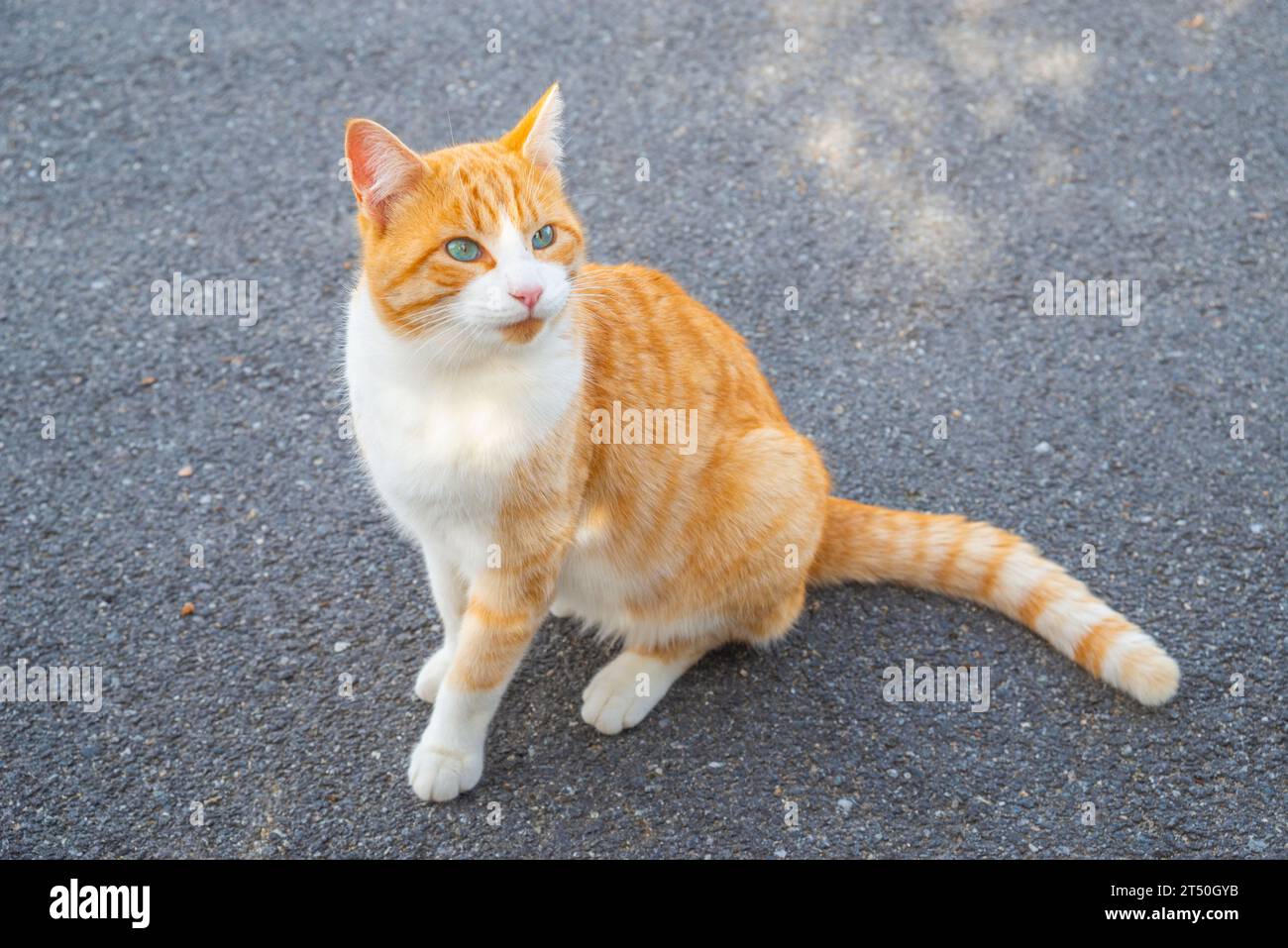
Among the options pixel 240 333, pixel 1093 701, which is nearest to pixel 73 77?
pixel 240 333

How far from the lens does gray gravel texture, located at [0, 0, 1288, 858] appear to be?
306cm

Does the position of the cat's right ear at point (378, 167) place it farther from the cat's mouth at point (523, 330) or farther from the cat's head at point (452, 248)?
the cat's mouth at point (523, 330)

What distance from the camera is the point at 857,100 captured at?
5.21 m

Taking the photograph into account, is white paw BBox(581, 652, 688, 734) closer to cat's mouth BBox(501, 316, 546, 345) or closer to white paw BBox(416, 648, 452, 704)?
white paw BBox(416, 648, 452, 704)

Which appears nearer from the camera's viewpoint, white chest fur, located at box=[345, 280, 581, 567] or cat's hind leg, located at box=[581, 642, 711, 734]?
white chest fur, located at box=[345, 280, 581, 567]

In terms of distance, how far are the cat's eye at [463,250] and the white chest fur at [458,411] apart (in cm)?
22

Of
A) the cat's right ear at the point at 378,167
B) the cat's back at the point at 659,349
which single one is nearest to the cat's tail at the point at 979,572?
the cat's back at the point at 659,349

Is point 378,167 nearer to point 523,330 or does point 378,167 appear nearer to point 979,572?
point 523,330

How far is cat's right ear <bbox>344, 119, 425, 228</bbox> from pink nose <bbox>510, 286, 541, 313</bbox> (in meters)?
0.38

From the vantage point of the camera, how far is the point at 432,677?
10.7ft

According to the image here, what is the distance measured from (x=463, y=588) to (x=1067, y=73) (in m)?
3.92

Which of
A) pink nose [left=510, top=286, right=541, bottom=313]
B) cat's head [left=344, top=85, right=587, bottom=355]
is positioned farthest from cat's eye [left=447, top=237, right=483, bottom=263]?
pink nose [left=510, top=286, right=541, bottom=313]
